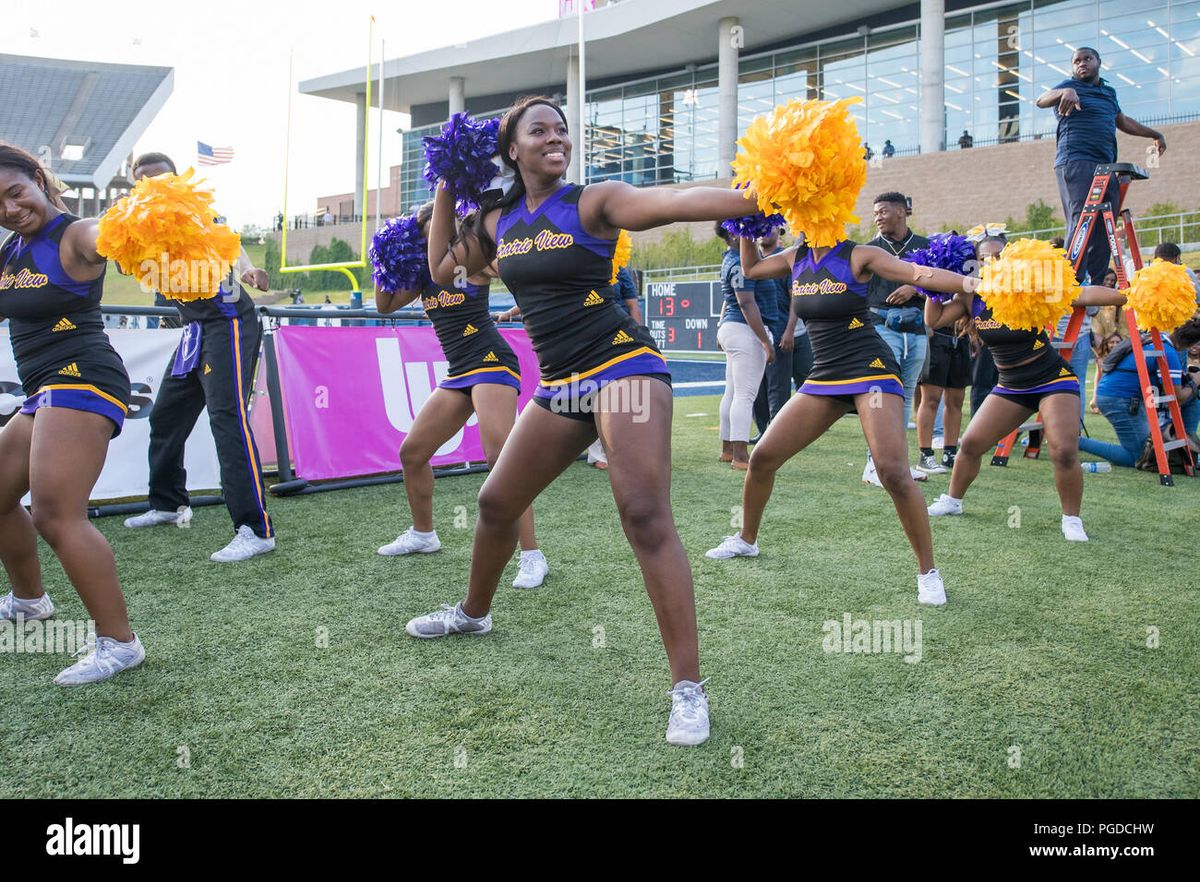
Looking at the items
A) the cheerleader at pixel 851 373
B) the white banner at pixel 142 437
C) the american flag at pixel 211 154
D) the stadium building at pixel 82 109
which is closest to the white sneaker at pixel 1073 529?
the cheerleader at pixel 851 373

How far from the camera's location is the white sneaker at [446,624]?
362 cm

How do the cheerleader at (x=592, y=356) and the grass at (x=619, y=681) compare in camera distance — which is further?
the cheerleader at (x=592, y=356)

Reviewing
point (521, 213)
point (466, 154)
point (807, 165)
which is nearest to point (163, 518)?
point (466, 154)

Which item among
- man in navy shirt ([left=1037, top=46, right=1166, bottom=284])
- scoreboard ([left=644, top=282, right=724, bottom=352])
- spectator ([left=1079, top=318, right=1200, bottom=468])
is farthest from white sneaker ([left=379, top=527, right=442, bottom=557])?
scoreboard ([left=644, top=282, right=724, bottom=352])

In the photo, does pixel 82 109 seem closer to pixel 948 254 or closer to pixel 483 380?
pixel 483 380

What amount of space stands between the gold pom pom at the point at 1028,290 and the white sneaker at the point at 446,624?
3.42 m

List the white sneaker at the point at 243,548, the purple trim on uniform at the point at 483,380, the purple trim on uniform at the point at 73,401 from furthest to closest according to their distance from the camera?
1. the white sneaker at the point at 243,548
2. the purple trim on uniform at the point at 483,380
3. the purple trim on uniform at the point at 73,401

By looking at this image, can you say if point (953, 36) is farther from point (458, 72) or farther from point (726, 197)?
point (726, 197)

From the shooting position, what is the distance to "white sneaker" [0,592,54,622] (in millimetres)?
3805

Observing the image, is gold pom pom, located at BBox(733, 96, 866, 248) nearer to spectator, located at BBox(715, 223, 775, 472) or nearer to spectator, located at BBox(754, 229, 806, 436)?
spectator, located at BBox(715, 223, 775, 472)

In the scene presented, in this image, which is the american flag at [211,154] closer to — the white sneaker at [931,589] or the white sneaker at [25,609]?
the white sneaker at [25,609]

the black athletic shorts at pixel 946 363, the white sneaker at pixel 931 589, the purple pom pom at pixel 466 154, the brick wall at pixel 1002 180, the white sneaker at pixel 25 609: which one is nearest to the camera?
the purple pom pom at pixel 466 154
